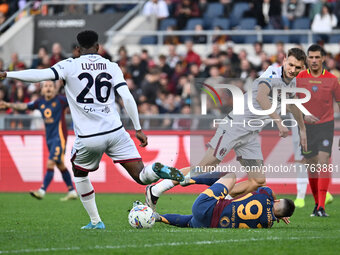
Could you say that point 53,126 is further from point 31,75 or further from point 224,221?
Answer: point 224,221

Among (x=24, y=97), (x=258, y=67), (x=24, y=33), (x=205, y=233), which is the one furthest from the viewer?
(x=24, y=33)

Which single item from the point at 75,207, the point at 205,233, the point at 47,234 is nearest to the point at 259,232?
the point at 205,233

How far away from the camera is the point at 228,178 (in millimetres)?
8711

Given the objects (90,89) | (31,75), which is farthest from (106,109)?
(31,75)

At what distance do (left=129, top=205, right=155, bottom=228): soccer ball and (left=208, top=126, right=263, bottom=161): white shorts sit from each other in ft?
6.39

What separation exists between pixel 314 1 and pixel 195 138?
Answer: 698cm

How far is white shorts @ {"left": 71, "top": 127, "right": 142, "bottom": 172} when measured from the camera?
28.1 feet

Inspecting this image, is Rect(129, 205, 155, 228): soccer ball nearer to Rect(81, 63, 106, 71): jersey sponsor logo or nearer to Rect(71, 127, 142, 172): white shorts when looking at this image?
Rect(71, 127, 142, 172): white shorts

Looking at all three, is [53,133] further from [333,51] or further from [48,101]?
[333,51]

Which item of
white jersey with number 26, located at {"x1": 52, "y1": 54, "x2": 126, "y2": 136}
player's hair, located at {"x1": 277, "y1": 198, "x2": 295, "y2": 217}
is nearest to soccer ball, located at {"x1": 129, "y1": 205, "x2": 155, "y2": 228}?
white jersey with number 26, located at {"x1": 52, "y1": 54, "x2": 126, "y2": 136}

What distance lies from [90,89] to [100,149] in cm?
70

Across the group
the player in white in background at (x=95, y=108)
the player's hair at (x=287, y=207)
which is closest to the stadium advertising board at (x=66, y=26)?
the player in white in background at (x=95, y=108)

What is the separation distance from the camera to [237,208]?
840 centimetres

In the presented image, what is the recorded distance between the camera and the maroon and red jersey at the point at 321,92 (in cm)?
1198
